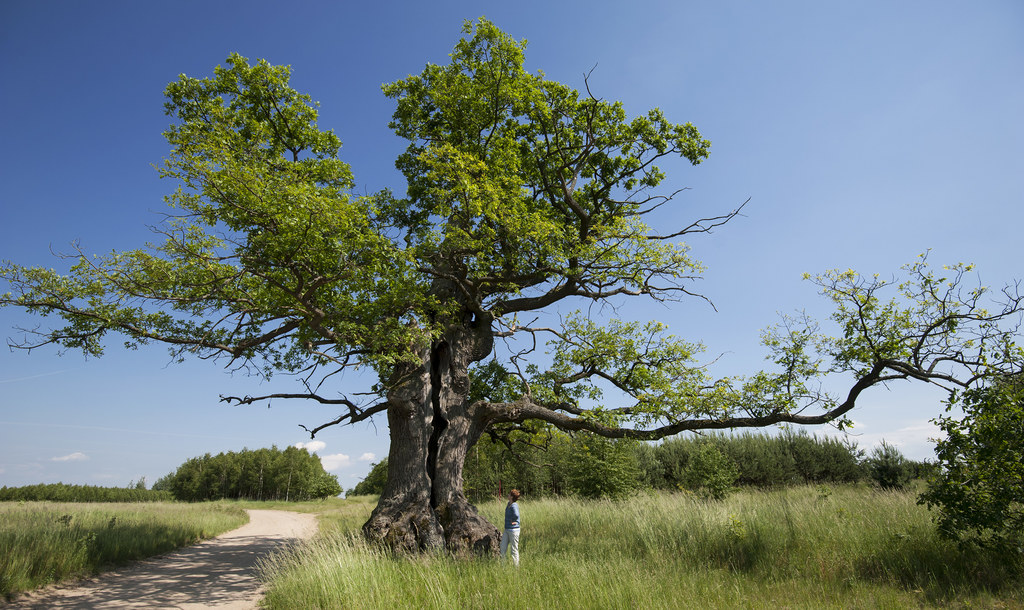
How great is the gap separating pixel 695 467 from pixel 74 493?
262 ft

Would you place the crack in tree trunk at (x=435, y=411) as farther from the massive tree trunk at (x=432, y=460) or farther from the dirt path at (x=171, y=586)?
the dirt path at (x=171, y=586)

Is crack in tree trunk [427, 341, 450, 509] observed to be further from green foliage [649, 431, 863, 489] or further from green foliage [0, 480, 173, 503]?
green foliage [0, 480, 173, 503]

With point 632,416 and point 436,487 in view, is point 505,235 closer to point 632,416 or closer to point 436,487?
point 632,416

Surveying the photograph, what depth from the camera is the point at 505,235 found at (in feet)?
31.6

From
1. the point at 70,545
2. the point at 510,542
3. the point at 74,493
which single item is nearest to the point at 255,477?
the point at 74,493

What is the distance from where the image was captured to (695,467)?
24.8 m

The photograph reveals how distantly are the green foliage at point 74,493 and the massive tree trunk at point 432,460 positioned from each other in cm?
6622

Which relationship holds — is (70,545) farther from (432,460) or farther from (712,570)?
Result: (712,570)

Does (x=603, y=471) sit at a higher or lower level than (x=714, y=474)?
higher

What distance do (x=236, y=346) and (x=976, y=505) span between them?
1303 centimetres

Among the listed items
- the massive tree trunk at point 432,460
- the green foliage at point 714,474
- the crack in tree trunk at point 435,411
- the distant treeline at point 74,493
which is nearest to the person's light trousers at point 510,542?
the massive tree trunk at point 432,460

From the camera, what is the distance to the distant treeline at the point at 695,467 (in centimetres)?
2023

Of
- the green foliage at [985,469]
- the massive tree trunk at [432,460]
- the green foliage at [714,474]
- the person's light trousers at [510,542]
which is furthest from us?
the green foliage at [714,474]

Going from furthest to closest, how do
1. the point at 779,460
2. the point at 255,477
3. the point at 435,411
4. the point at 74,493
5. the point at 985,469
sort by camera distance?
the point at 255,477
the point at 74,493
the point at 779,460
the point at 435,411
the point at 985,469
